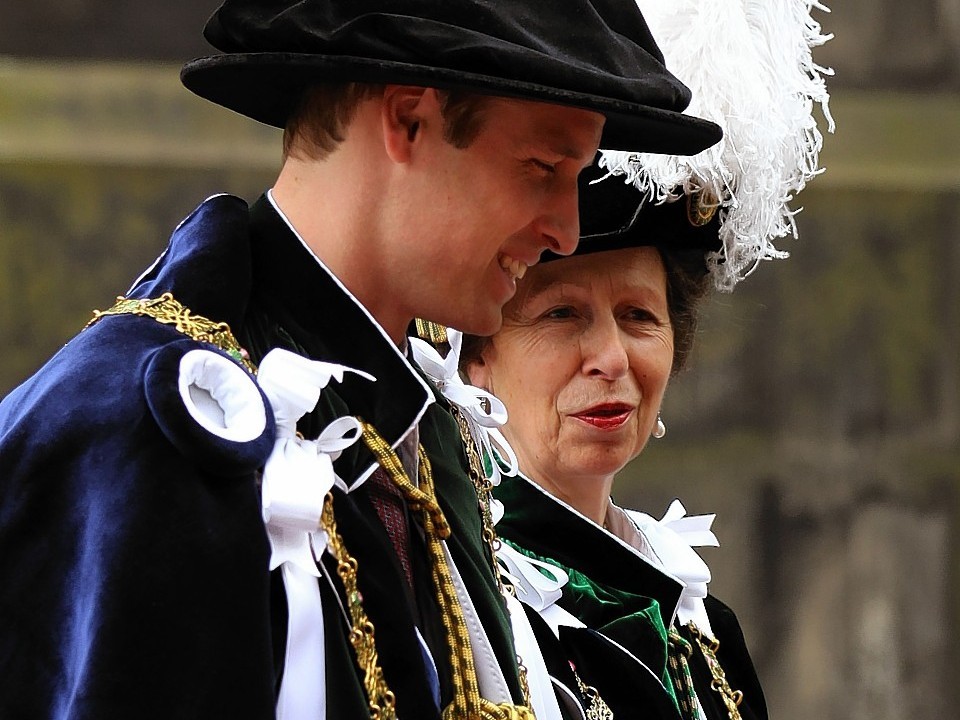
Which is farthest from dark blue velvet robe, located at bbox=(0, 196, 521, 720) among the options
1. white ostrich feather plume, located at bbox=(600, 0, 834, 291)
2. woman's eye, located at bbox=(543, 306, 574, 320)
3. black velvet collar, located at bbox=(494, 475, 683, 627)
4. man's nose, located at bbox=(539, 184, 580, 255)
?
white ostrich feather plume, located at bbox=(600, 0, 834, 291)

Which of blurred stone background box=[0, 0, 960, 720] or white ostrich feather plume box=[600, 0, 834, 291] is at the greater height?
white ostrich feather plume box=[600, 0, 834, 291]

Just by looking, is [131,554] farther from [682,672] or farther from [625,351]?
[682,672]

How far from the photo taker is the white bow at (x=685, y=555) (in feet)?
10.0

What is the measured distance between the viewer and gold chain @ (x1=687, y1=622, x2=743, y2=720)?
2.99 meters

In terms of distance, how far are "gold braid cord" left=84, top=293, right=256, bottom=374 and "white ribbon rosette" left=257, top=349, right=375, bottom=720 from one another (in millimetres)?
38

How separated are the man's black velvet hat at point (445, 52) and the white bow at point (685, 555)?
1263mm

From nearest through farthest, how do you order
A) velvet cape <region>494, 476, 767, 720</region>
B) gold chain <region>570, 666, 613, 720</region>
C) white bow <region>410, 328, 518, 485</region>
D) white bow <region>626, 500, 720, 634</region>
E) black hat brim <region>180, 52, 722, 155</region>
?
black hat brim <region>180, 52, 722, 155</region>, white bow <region>410, 328, 518, 485</region>, gold chain <region>570, 666, 613, 720</region>, velvet cape <region>494, 476, 767, 720</region>, white bow <region>626, 500, 720, 634</region>

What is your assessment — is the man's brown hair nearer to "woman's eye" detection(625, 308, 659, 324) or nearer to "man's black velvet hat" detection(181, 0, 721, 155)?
"man's black velvet hat" detection(181, 0, 721, 155)

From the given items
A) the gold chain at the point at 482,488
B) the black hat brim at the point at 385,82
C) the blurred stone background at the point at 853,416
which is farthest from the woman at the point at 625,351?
the blurred stone background at the point at 853,416

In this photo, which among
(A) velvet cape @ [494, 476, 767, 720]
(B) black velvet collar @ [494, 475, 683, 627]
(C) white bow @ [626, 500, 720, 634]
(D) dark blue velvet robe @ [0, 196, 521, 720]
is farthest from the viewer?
(C) white bow @ [626, 500, 720, 634]

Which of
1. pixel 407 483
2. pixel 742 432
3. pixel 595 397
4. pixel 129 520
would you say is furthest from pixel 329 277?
pixel 742 432

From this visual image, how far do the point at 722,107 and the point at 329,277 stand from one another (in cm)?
116

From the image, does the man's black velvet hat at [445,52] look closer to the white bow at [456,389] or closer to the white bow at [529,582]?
the white bow at [456,389]

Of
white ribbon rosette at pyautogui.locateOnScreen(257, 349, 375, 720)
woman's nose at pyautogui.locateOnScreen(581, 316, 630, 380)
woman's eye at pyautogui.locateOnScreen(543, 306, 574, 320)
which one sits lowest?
woman's nose at pyautogui.locateOnScreen(581, 316, 630, 380)
